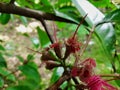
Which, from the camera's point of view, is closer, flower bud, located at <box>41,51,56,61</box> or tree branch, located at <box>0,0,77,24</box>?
flower bud, located at <box>41,51,56,61</box>

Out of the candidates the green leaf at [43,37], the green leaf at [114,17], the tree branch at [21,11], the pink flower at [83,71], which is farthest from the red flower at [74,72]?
the green leaf at [43,37]

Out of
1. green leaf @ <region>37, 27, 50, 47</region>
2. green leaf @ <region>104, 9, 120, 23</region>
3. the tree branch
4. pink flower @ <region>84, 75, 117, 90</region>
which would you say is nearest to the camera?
pink flower @ <region>84, 75, 117, 90</region>

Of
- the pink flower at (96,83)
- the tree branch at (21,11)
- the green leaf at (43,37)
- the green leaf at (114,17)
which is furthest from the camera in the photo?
the green leaf at (43,37)

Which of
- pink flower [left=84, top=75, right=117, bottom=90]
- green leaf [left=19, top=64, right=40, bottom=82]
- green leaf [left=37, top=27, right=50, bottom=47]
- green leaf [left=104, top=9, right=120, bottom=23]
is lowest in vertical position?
pink flower [left=84, top=75, right=117, bottom=90]

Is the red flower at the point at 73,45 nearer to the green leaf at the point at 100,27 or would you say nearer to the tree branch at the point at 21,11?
the green leaf at the point at 100,27

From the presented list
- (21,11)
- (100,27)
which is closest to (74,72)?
(100,27)

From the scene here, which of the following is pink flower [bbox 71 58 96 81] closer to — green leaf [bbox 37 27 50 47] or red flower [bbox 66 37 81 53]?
red flower [bbox 66 37 81 53]

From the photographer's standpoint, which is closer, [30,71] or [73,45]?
[73,45]

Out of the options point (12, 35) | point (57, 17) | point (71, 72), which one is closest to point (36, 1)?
point (57, 17)

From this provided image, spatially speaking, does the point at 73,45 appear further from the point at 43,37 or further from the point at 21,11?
the point at 43,37

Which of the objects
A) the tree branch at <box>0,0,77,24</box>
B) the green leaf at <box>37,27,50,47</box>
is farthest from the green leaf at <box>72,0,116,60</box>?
the green leaf at <box>37,27,50,47</box>

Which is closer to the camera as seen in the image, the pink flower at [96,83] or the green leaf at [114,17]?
the pink flower at [96,83]
